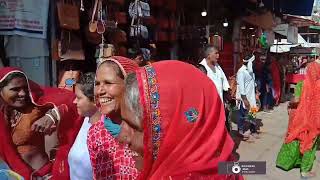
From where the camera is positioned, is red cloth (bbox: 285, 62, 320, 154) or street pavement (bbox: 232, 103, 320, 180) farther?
street pavement (bbox: 232, 103, 320, 180)

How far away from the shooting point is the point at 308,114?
16.9ft

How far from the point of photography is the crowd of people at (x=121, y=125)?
142 centimetres

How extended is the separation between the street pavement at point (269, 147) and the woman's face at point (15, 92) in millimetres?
2028

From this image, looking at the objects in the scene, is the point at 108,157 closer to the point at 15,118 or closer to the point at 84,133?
the point at 84,133

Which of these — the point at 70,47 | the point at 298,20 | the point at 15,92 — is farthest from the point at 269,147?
the point at 298,20

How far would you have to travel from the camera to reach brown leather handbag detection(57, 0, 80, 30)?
463cm

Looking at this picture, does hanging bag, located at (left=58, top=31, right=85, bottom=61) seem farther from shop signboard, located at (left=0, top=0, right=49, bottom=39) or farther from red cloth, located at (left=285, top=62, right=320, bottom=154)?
red cloth, located at (left=285, top=62, right=320, bottom=154)

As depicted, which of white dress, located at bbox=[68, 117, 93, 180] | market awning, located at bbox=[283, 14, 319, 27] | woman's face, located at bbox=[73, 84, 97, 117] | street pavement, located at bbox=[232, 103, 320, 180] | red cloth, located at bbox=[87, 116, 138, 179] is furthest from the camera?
market awning, located at bbox=[283, 14, 319, 27]

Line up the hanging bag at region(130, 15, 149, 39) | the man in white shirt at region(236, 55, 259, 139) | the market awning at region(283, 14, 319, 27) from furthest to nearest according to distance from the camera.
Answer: the market awning at region(283, 14, 319, 27) < the man in white shirt at region(236, 55, 259, 139) < the hanging bag at region(130, 15, 149, 39)

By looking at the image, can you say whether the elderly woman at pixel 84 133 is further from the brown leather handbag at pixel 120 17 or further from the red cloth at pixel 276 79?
the red cloth at pixel 276 79

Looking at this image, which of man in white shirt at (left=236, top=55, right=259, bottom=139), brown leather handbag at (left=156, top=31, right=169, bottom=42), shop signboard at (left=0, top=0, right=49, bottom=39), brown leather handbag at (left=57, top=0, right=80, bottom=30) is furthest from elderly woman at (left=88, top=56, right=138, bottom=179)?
man in white shirt at (left=236, top=55, right=259, bottom=139)

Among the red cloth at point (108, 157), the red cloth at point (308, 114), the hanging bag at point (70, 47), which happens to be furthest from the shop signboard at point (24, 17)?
the red cloth at point (308, 114)

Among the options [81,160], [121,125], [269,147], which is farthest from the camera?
[269,147]

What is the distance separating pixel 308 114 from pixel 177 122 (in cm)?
410
